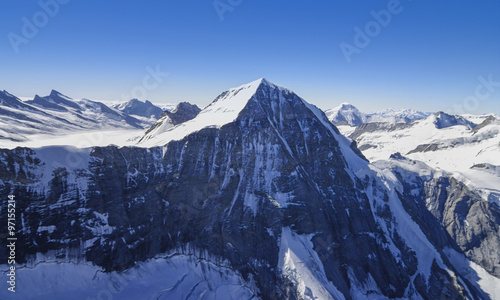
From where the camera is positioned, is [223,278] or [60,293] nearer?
[60,293]

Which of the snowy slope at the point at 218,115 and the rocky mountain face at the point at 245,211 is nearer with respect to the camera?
the rocky mountain face at the point at 245,211

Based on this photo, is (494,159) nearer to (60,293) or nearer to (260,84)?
(260,84)

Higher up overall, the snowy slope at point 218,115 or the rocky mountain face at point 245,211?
the snowy slope at point 218,115

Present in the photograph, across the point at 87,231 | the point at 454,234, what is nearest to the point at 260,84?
the point at 87,231

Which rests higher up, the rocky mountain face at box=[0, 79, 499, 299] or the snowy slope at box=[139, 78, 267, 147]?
the snowy slope at box=[139, 78, 267, 147]

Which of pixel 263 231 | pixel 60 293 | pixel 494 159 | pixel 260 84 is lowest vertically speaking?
pixel 60 293

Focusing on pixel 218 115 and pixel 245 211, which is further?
pixel 218 115

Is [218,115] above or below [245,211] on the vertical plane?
above

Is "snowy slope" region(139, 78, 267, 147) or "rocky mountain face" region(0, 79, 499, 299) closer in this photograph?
"rocky mountain face" region(0, 79, 499, 299)
